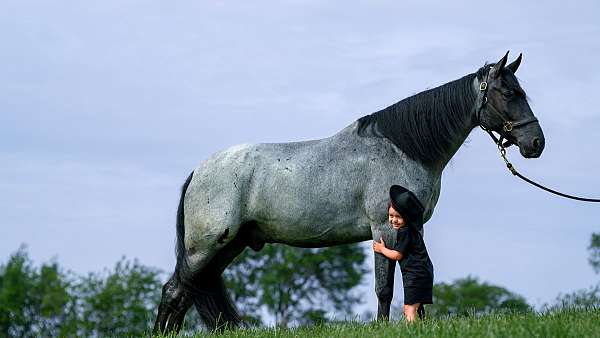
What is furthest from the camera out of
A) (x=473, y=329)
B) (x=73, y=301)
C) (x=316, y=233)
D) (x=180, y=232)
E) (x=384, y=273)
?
(x=73, y=301)

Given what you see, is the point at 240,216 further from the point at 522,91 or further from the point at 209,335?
the point at 522,91

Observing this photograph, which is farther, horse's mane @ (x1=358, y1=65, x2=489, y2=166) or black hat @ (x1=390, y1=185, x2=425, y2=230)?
horse's mane @ (x1=358, y1=65, x2=489, y2=166)

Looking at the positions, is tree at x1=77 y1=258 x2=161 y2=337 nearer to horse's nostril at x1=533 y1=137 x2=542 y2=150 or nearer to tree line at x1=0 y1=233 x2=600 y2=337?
tree line at x1=0 y1=233 x2=600 y2=337

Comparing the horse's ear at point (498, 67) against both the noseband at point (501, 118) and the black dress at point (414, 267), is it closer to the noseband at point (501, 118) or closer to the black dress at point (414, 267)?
the noseband at point (501, 118)

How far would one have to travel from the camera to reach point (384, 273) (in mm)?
9555

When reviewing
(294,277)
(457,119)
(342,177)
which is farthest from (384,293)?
(294,277)

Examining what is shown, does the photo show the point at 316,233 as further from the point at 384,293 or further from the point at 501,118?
the point at 501,118

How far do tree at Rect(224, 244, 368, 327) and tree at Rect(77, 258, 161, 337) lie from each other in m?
5.10

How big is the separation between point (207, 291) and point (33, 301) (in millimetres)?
42162

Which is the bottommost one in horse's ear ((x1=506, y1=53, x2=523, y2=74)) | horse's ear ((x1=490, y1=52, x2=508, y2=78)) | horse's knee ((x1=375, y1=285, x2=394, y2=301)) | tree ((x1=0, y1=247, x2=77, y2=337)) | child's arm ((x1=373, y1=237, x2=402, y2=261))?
horse's knee ((x1=375, y1=285, x2=394, y2=301))

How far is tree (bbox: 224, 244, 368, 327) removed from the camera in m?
48.8

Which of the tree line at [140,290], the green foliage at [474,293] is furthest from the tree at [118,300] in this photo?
the green foliage at [474,293]

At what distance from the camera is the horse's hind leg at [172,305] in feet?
35.8

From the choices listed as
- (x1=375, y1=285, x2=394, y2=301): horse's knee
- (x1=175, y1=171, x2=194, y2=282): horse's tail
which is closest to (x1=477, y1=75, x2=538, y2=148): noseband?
(x1=375, y1=285, x2=394, y2=301): horse's knee
